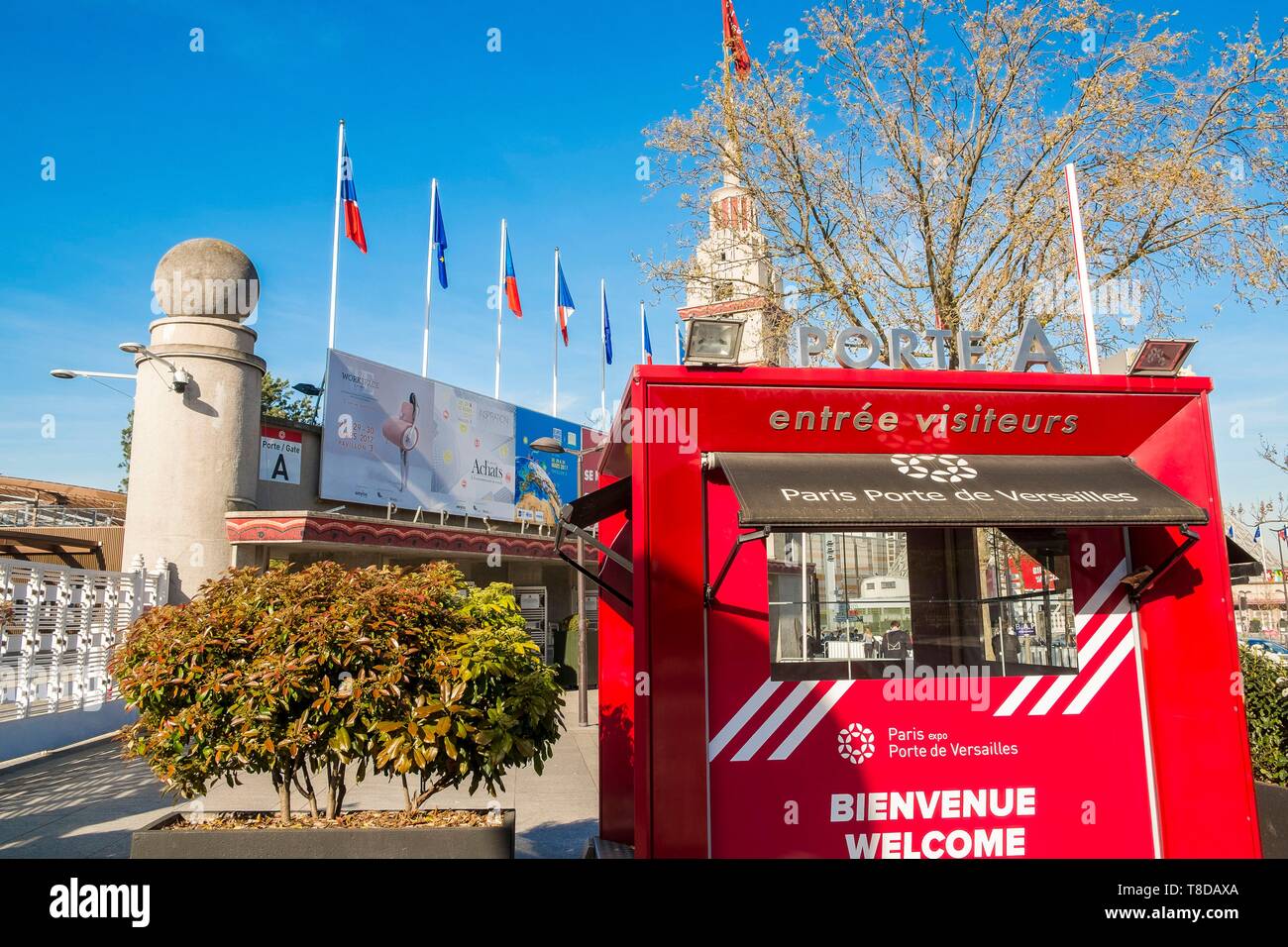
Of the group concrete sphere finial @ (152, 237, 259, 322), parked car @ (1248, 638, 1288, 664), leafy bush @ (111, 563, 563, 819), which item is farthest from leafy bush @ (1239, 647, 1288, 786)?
concrete sphere finial @ (152, 237, 259, 322)

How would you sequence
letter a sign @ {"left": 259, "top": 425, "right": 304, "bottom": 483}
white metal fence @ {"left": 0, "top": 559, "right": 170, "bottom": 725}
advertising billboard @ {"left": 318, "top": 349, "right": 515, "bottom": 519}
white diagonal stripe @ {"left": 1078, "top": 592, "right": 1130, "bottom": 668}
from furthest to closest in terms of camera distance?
advertising billboard @ {"left": 318, "top": 349, "right": 515, "bottom": 519}
letter a sign @ {"left": 259, "top": 425, "right": 304, "bottom": 483}
white metal fence @ {"left": 0, "top": 559, "right": 170, "bottom": 725}
white diagonal stripe @ {"left": 1078, "top": 592, "right": 1130, "bottom": 668}

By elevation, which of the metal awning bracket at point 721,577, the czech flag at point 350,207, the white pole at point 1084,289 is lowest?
the metal awning bracket at point 721,577

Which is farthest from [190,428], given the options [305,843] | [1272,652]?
[1272,652]

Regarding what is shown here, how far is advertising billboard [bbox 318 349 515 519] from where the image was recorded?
2325cm

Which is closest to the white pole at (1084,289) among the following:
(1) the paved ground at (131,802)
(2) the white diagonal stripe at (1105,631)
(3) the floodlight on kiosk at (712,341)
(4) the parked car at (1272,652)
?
(2) the white diagonal stripe at (1105,631)

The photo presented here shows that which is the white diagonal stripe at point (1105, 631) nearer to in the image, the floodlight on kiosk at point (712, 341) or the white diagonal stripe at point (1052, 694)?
the white diagonal stripe at point (1052, 694)

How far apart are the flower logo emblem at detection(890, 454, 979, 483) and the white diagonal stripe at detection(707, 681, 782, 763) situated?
1.60 meters

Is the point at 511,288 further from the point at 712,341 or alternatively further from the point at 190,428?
the point at 712,341

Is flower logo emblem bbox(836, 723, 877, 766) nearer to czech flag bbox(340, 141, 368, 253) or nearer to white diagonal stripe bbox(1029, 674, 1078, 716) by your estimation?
white diagonal stripe bbox(1029, 674, 1078, 716)

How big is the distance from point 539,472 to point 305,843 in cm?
2667

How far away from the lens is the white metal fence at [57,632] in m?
12.2

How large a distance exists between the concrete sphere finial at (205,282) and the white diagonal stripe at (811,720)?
18266 mm

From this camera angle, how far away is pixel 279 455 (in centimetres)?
2153
